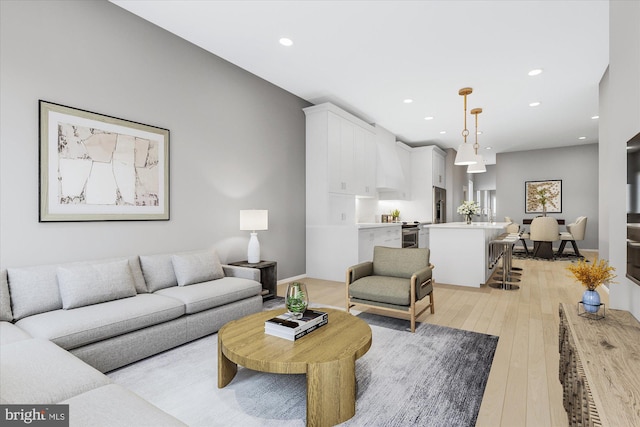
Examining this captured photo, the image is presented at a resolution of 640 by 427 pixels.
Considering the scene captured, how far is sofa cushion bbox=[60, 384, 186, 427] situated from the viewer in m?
1.13

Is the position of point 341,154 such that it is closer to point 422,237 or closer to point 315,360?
point 422,237

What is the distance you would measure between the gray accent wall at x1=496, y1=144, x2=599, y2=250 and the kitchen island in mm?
5430

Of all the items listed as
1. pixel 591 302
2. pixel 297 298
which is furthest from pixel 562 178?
pixel 297 298

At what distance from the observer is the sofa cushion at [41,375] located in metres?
1.28

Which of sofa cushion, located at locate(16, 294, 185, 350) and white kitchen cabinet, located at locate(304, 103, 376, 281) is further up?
white kitchen cabinet, located at locate(304, 103, 376, 281)

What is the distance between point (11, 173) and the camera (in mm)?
2430

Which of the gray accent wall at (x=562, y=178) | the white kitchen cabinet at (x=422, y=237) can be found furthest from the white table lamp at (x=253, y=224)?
the gray accent wall at (x=562, y=178)

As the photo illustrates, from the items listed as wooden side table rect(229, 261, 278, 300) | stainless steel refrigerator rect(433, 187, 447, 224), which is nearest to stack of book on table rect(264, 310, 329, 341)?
wooden side table rect(229, 261, 278, 300)

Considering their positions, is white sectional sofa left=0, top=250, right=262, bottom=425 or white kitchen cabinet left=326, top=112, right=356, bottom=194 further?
white kitchen cabinet left=326, top=112, right=356, bottom=194

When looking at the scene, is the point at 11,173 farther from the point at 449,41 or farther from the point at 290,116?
the point at 449,41

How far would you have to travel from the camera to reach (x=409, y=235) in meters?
6.89

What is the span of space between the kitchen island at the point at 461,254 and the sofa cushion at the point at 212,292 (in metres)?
2.98

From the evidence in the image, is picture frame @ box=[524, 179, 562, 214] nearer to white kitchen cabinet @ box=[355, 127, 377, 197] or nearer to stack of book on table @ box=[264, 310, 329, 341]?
white kitchen cabinet @ box=[355, 127, 377, 197]

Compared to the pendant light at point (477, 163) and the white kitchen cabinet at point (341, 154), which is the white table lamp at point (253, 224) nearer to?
the white kitchen cabinet at point (341, 154)
